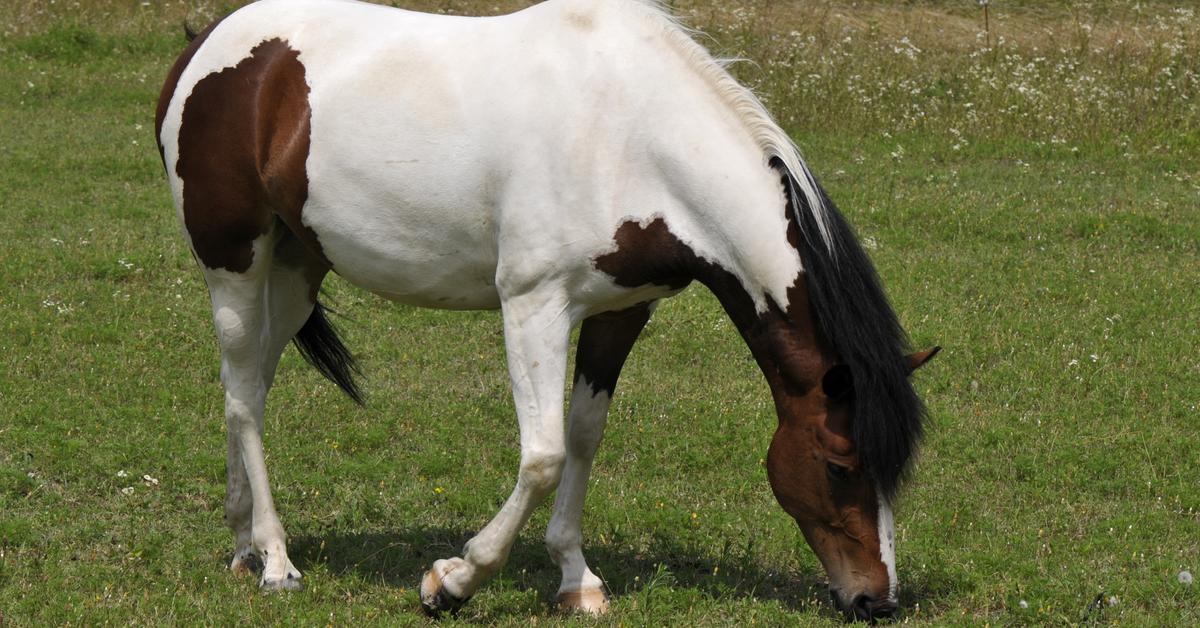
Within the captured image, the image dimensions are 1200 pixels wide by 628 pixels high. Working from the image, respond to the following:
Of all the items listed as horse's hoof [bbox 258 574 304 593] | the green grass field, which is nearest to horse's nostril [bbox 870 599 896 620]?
the green grass field

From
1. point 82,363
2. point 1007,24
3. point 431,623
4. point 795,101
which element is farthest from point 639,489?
point 1007,24

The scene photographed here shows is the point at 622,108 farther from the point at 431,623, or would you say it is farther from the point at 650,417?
the point at 650,417

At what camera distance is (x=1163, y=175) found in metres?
12.8

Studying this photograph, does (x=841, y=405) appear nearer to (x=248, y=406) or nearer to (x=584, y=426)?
(x=584, y=426)

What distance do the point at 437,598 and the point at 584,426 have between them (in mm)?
929

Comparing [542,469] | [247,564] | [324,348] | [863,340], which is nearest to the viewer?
→ [863,340]

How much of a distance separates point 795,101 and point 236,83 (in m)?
9.98

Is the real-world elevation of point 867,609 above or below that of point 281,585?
above

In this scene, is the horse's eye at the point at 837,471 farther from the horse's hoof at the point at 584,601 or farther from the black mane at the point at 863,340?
the horse's hoof at the point at 584,601

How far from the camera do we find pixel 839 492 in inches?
193

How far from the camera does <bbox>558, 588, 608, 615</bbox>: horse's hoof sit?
17.3 ft

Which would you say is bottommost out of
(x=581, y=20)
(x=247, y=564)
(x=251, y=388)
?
(x=247, y=564)

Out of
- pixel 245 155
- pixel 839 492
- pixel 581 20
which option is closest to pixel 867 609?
pixel 839 492

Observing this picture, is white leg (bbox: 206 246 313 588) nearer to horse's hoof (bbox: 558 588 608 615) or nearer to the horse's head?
horse's hoof (bbox: 558 588 608 615)
